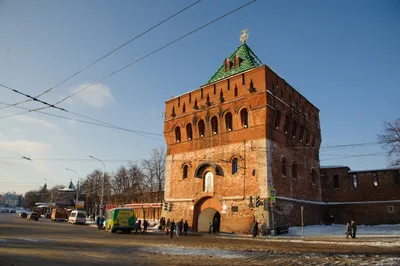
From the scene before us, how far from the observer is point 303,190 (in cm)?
2931

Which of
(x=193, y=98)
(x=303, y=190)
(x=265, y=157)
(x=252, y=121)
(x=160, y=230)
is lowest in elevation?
(x=160, y=230)

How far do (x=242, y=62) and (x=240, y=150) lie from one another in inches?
388

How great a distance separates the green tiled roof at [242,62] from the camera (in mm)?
29562

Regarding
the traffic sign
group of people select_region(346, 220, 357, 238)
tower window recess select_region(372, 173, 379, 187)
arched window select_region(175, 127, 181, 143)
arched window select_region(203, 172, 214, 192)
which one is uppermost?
arched window select_region(175, 127, 181, 143)

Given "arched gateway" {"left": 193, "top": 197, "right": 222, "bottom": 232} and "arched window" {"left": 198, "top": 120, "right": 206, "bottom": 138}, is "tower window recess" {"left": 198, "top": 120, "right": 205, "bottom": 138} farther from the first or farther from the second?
"arched gateway" {"left": 193, "top": 197, "right": 222, "bottom": 232}

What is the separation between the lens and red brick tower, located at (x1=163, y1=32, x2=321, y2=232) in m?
24.5

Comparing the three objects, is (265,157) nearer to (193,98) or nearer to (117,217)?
(193,98)

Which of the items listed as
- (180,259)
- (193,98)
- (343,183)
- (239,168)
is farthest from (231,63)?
(180,259)

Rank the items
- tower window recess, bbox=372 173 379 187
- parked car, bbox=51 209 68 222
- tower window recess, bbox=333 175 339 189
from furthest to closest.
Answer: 1. parked car, bbox=51 209 68 222
2. tower window recess, bbox=333 175 339 189
3. tower window recess, bbox=372 173 379 187

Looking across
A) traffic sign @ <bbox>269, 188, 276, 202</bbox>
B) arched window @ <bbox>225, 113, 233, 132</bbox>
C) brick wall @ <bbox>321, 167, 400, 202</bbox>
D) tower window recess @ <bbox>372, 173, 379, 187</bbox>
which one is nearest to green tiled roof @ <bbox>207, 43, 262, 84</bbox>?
arched window @ <bbox>225, 113, 233, 132</bbox>

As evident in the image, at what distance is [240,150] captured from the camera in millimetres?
25875

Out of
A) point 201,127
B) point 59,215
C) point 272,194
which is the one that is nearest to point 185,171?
point 201,127

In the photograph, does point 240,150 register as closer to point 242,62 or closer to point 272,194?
point 272,194

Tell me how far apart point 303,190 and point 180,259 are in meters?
22.0
